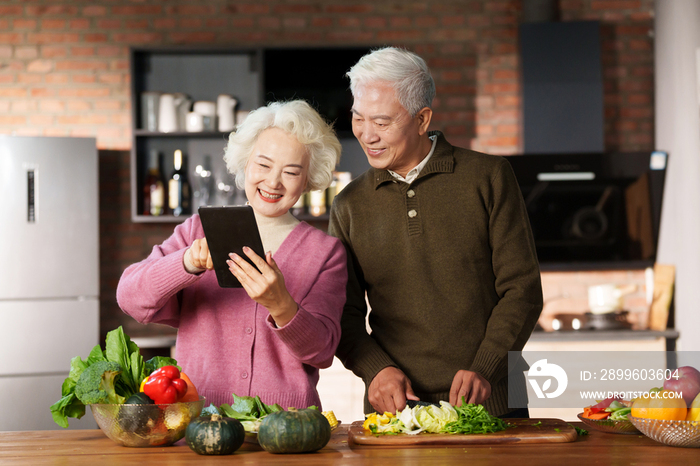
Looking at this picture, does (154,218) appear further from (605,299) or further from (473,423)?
(473,423)

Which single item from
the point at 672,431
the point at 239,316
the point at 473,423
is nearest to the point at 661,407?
the point at 672,431

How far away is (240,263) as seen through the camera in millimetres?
1297

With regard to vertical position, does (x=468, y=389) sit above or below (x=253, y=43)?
below

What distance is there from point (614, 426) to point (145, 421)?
3.17ft

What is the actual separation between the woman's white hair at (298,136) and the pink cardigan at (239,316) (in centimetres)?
15

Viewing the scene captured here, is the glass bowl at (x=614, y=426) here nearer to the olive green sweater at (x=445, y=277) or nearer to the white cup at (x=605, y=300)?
the olive green sweater at (x=445, y=277)

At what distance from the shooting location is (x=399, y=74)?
1620mm

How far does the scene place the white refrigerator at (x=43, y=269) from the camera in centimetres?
351

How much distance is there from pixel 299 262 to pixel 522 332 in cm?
57

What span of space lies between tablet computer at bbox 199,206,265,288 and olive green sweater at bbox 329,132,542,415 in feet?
1.54

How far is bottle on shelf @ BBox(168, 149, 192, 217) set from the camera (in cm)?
389

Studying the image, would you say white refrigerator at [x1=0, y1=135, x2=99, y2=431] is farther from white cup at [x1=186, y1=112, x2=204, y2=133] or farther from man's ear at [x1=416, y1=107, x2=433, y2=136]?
man's ear at [x1=416, y1=107, x2=433, y2=136]

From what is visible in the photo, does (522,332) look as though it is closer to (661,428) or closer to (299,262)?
(661,428)

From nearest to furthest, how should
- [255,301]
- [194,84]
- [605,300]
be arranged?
[255,301], [605,300], [194,84]
